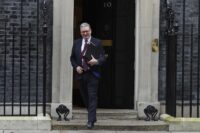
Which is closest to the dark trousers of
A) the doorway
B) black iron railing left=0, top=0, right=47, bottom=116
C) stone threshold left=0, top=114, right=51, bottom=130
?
stone threshold left=0, top=114, right=51, bottom=130

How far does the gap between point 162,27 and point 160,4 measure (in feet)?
1.36

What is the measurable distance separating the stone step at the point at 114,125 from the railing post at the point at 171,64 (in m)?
0.37

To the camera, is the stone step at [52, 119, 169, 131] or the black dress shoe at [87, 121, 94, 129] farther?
the stone step at [52, 119, 169, 131]

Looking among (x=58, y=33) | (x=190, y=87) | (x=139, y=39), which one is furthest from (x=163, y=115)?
(x=58, y=33)

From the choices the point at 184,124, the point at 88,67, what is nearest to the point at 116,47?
the point at 88,67

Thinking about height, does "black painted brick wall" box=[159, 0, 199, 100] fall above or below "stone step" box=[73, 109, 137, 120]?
above

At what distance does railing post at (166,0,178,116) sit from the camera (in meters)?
10.8

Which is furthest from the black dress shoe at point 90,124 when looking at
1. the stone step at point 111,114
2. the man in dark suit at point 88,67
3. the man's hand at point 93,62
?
the stone step at point 111,114

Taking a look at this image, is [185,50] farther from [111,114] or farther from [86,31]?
[86,31]

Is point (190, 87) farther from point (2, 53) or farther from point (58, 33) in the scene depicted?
point (2, 53)

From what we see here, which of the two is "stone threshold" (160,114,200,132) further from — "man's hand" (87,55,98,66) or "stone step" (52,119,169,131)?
"man's hand" (87,55,98,66)

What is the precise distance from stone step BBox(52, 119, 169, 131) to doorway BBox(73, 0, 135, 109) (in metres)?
1.30

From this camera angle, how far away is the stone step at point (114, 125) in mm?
10547

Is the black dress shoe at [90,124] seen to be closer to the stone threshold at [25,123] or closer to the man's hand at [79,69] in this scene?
the stone threshold at [25,123]
